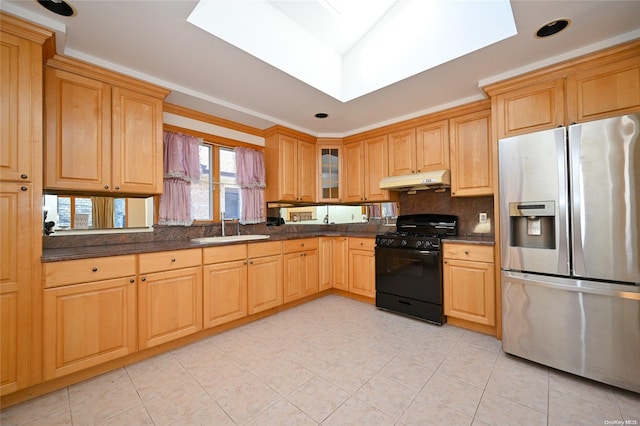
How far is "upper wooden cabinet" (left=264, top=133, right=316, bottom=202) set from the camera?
362 centimetres

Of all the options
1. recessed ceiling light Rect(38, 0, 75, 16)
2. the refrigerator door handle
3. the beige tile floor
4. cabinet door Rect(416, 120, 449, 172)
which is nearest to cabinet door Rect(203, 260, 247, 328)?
the beige tile floor

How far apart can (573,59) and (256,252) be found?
326 cm

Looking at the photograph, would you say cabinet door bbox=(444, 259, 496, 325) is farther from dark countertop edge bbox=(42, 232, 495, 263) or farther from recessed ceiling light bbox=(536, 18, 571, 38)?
recessed ceiling light bbox=(536, 18, 571, 38)

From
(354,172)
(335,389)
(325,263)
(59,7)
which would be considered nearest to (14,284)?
(59,7)

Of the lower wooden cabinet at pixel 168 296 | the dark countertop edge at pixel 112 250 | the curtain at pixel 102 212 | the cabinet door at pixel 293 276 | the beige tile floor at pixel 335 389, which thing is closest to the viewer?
the beige tile floor at pixel 335 389

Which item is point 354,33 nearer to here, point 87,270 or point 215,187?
point 215,187

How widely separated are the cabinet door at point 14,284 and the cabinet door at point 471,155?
144 inches

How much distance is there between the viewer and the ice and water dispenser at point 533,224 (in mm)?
2021

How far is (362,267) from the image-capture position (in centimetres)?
354

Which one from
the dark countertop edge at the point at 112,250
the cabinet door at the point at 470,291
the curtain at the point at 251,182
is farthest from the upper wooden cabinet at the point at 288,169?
the cabinet door at the point at 470,291

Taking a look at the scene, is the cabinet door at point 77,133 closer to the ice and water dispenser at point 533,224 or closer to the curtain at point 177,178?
the curtain at point 177,178

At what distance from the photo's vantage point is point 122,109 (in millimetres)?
2254

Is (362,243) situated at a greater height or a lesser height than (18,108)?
lesser

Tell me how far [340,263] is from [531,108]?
267 cm
